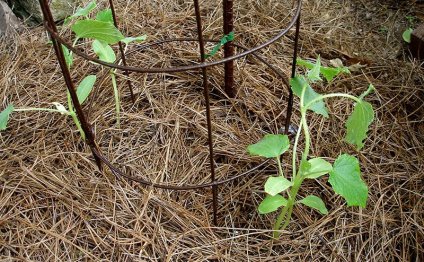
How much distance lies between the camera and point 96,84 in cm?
156

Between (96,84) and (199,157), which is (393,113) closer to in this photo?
(199,157)

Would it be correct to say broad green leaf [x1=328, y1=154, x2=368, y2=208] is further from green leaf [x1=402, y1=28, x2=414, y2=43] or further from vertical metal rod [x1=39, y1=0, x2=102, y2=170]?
green leaf [x1=402, y1=28, x2=414, y2=43]

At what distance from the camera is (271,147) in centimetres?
113

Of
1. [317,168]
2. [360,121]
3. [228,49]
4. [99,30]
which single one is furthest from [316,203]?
[99,30]

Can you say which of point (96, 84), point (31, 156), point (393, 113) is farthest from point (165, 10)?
point (393, 113)

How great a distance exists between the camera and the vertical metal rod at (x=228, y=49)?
4.16 feet

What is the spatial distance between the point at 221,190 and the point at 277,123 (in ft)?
1.04

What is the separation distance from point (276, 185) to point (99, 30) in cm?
57

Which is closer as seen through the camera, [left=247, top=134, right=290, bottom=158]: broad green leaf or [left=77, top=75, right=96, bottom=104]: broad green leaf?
[left=247, top=134, right=290, bottom=158]: broad green leaf

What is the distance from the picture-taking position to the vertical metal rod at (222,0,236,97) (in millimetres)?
1268

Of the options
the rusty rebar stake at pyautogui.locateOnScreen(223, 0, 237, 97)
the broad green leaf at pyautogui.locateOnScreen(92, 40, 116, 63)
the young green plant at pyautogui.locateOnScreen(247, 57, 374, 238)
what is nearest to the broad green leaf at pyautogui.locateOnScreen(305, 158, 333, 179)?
the young green plant at pyautogui.locateOnScreen(247, 57, 374, 238)

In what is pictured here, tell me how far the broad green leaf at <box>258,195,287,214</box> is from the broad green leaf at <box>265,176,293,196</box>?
68 mm

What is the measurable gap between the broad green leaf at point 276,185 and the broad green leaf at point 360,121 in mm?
197

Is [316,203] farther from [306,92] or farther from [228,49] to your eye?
[228,49]
